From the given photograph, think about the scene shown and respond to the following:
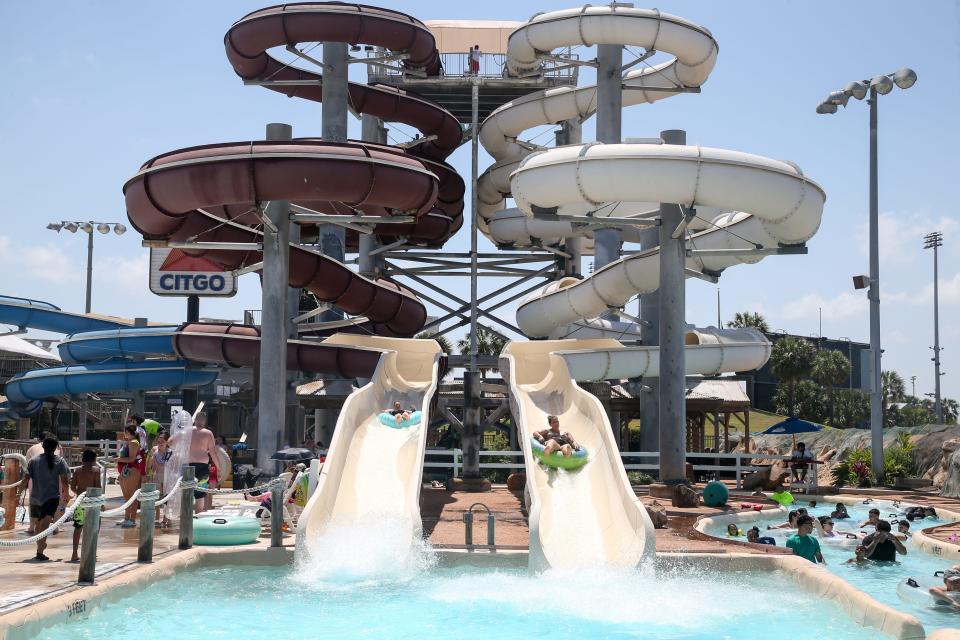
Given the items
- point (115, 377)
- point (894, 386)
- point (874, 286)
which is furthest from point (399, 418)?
point (894, 386)

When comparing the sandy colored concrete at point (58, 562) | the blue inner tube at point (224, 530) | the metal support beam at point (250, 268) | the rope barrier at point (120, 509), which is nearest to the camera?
the sandy colored concrete at point (58, 562)

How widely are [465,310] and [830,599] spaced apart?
28592 mm

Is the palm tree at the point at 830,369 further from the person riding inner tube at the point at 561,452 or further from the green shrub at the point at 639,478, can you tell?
the person riding inner tube at the point at 561,452

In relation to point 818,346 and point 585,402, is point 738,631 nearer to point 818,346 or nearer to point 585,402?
point 585,402

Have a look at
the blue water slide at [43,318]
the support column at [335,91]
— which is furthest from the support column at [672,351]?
the blue water slide at [43,318]

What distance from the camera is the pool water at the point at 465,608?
352 inches

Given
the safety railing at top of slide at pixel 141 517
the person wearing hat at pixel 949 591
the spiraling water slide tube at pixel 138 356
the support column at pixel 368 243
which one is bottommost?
the person wearing hat at pixel 949 591

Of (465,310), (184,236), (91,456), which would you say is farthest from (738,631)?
(465,310)

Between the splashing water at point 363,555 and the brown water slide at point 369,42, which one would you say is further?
the brown water slide at point 369,42

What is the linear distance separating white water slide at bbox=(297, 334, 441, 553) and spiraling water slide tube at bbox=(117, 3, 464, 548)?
0.03 m

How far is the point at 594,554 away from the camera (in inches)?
465

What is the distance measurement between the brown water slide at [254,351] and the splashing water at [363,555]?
1455cm

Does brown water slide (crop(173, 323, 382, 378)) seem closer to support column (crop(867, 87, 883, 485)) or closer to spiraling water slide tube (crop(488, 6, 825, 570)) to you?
spiraling water slide tube (crop(488, 6, 825, 570))

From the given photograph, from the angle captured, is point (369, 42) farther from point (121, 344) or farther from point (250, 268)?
point (121, 344)
